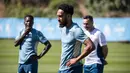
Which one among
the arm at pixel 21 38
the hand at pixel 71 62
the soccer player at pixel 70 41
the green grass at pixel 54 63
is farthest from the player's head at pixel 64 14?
the green grass at pixel 54 63

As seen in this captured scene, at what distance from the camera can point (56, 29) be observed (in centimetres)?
3512

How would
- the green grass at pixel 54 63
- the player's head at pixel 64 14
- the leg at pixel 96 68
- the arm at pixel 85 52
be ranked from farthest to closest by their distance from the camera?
the green grass at pixel 54 63 < the leg at pixel 96 68 < the player's head at pixel 64 14 < the arm at pixel 85 52

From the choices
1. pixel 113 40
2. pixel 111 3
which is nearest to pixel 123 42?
pixel 113 40

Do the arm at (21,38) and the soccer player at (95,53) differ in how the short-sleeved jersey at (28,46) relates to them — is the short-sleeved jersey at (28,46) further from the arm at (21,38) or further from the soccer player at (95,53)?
the soccer player at (95,53)

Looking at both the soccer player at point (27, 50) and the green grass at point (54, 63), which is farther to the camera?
the green grass at point (54, 63)

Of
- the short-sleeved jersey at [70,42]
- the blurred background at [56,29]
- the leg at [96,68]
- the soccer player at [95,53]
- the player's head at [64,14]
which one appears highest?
the player's head at [64,14]

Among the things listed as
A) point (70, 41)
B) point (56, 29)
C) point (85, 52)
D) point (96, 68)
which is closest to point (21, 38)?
point (96, 68)

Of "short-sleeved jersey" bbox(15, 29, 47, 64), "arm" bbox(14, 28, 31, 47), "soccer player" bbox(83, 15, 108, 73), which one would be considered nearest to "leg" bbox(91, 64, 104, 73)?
"soccer player" bbox(83, 15, 108, 73)

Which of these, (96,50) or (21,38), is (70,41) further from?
(21,38)

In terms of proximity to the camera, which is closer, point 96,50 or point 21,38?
point 96,50

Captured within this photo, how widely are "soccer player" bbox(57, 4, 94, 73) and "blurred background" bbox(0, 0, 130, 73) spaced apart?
9374 mm

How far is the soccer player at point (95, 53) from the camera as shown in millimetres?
10094

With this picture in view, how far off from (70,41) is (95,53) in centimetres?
216

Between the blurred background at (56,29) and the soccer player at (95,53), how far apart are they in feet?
24.4
